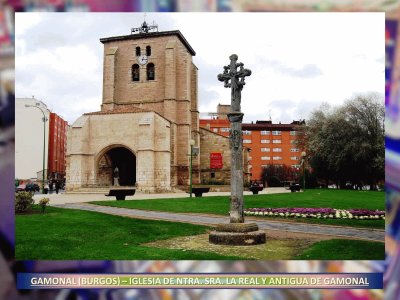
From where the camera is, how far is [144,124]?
35844 mm

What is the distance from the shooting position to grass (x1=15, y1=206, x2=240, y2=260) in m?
7.32

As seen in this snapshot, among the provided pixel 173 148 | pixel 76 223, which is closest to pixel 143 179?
pixel 173 148

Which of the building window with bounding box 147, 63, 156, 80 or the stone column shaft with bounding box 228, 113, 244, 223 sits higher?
the building window with bounding box 147, 63, 156, 80

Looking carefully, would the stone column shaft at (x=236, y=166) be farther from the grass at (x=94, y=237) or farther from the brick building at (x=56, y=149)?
the brick building at (x=56, y=149)

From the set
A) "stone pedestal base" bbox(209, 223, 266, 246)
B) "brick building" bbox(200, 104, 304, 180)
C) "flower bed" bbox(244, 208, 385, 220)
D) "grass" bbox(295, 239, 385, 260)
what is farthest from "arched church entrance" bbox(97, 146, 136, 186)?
"brick building" bbox(200, 104, 304, 180)

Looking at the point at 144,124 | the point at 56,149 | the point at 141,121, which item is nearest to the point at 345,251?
the point at 144,124

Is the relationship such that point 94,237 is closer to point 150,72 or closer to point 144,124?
point 144,124

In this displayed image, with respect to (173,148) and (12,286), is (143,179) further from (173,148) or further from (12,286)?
(12,286)

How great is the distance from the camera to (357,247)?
7.82 meters

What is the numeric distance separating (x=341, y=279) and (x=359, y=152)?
27.3m

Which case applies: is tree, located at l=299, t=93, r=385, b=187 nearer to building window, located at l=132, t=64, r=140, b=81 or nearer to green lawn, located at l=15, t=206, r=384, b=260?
green lawn, located at l=15, t=206, r=384, b=260

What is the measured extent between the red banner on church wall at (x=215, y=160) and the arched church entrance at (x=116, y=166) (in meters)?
9.51

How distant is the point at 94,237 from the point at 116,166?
3277 cm

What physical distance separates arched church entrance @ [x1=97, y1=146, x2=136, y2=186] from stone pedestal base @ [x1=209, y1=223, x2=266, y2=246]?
2978 centimetres
